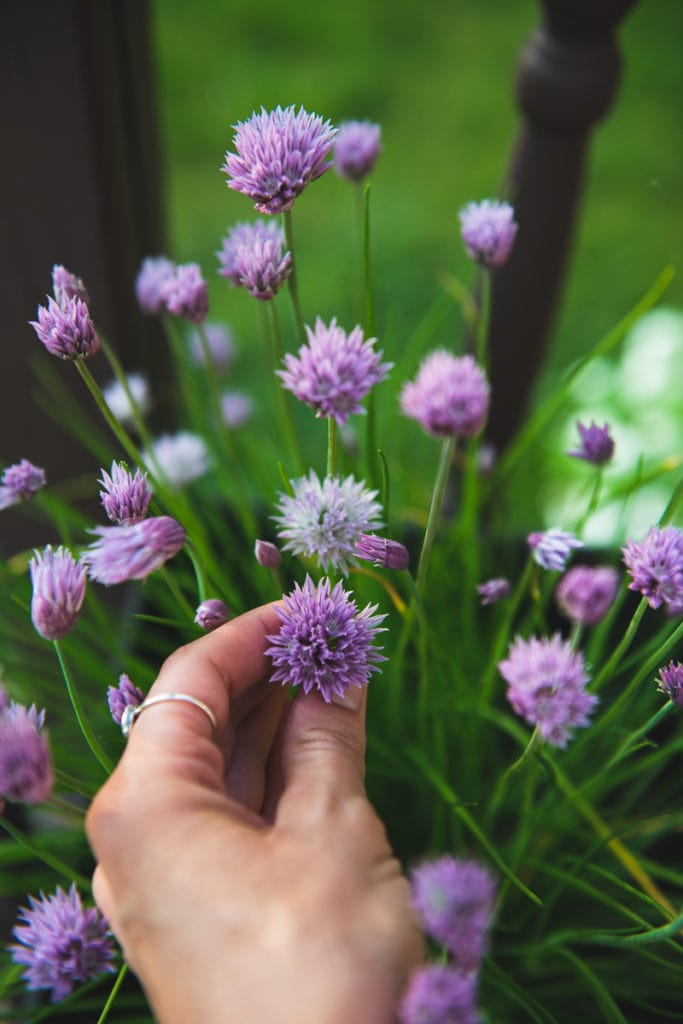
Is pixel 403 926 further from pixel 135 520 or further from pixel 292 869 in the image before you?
pixel 135 520

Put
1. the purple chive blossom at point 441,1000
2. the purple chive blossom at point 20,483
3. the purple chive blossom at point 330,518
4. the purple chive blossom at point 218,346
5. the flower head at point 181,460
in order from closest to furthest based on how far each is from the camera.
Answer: the purple chive blossom at point 441,1000 → the purple chive blossom at point 330,518 → the purple chive blossom at point 20,483 → the flower head at point 181,460 → the purple chive blossom at point 218,346

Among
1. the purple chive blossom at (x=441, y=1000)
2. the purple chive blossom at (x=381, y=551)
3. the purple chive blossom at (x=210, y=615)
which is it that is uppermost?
the purple chive blossom at (x=381, y=551)

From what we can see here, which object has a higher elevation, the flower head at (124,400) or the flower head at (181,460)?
the flower head at (124,400)

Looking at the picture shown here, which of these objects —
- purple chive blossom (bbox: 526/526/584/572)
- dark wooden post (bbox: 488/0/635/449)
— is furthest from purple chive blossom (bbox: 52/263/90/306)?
dark wooden post (bbox: 488/0/635/449)

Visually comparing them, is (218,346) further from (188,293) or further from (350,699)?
(350,699)

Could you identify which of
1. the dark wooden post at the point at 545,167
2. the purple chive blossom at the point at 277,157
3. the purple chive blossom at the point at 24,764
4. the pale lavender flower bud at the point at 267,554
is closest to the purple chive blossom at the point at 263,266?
the purple chive blossom at the point at 277,157

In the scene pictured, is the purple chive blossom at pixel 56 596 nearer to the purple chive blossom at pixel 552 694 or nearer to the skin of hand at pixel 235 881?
the skin of hand at pixel 235 881

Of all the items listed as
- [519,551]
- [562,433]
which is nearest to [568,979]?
[519,551]

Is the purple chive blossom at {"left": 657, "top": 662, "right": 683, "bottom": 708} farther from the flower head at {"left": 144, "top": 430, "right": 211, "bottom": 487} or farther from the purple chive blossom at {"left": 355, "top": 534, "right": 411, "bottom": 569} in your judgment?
the flower head at {"left": 144, "top": 430, "right": 211, "bottom": 487}

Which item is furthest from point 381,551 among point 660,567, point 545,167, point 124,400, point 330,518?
point 545,167
